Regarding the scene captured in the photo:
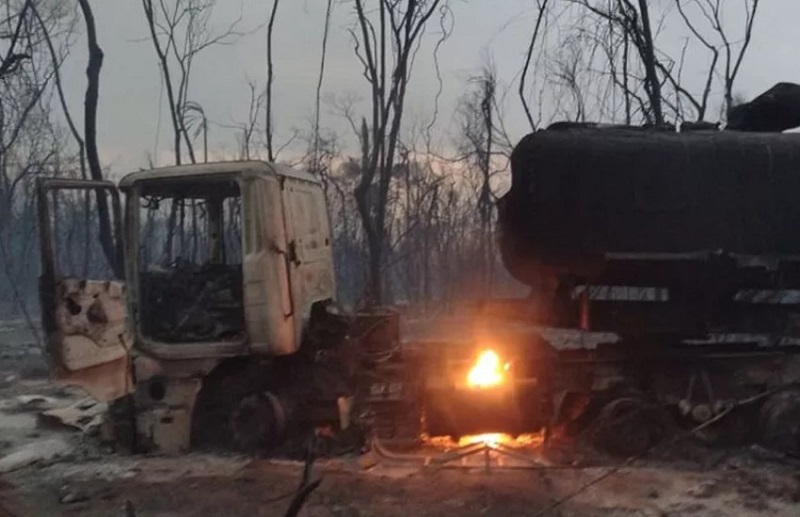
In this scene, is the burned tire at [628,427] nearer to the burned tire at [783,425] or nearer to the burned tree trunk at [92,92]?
the burned tire at [783,425]

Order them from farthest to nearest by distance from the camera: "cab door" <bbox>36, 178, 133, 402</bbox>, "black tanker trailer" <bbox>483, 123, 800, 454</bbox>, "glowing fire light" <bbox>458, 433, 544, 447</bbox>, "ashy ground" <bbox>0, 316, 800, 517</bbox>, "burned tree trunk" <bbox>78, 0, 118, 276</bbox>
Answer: "burned tree trunk" <bbox>78, 0, 118, 276</bbox> → "glowing fire light" <bbox>458, 433, 544, 447</bbox> → "black tanker trailer" <bbox>483, 123, 800, 454</bbox> → "cab door" <bbox>36, 178, 133, 402</bbox> → "ashy ground" <bbox>0, 316, 800, 517</bbox>

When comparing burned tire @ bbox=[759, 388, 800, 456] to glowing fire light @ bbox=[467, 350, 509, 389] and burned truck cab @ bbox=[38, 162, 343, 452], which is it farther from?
burned truck cab @ bbox=[38, 162, 343, 452]

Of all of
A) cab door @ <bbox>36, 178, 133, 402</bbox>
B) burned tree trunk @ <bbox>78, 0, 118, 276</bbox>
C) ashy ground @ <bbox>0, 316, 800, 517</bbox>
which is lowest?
ashy ground @ <bbox>0, 316, 800, 517</bbox>

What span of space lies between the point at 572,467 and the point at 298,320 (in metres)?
3.03

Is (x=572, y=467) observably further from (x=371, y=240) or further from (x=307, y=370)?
(x=371, y=240)

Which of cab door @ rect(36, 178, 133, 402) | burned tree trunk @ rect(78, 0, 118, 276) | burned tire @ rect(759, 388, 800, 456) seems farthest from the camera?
burned tree trunk @ rect(78, 0, 118, 276)

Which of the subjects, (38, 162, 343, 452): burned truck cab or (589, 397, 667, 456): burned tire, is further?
(589, 397, 667, 456): burned tire

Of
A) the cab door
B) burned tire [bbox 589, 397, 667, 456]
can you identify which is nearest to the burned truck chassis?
burned tire [bbox 589, 397, 667, 456]

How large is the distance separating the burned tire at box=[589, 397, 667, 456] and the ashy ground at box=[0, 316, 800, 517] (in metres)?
0.25

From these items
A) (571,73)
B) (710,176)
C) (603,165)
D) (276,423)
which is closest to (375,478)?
(276,423)

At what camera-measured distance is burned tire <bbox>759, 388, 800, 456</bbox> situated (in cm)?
965

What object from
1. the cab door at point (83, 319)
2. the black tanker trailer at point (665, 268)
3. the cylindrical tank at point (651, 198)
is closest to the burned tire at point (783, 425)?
the black tanker trailer at point (665, 268)

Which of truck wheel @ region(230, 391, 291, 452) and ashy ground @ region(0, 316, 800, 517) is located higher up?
truck wheel @ region(230, 391, 291, 452)

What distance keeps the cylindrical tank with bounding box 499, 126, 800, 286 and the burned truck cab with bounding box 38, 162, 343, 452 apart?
2.53 meters
